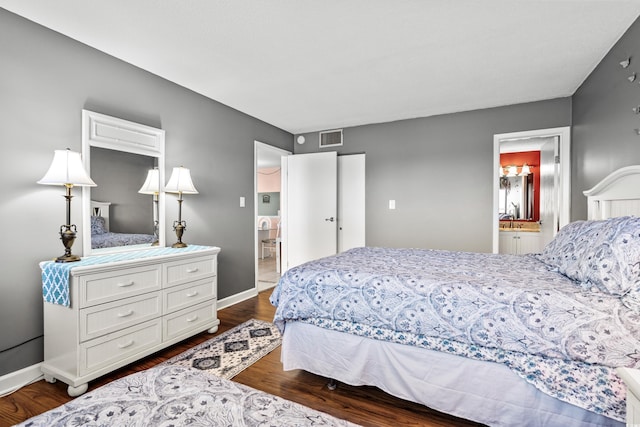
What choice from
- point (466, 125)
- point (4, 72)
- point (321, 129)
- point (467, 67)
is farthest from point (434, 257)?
point (4, 72)

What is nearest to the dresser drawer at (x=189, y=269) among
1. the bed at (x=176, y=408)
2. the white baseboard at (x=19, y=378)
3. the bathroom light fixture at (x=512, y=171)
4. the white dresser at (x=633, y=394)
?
the white baseboard at (x=19, y=378)

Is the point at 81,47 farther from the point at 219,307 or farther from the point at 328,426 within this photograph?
the point at 328,426

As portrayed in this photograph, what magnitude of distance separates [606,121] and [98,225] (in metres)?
4.15

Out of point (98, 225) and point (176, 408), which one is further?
point (98, 225)

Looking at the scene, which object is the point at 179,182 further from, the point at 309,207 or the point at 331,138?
the point at 331,138

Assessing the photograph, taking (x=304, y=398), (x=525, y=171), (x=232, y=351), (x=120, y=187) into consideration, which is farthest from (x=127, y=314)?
(x=525, y=171)

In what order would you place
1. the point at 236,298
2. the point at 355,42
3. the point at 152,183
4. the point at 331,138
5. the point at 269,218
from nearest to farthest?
the point at 355,42
the point at 152,183
the point at 236,298
the point at 331,138
the point at 269,218

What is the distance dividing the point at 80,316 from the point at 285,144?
3517 millimetres

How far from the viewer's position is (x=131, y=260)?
217 cm

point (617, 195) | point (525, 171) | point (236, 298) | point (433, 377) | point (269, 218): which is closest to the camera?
point (433, 377)

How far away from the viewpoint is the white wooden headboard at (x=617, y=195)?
6.48 ft

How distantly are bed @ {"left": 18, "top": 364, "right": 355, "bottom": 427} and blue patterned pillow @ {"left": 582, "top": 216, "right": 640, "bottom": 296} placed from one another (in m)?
1.37

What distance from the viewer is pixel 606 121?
8.11 ft

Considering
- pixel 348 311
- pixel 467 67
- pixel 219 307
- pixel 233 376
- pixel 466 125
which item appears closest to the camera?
pixel 348 311
